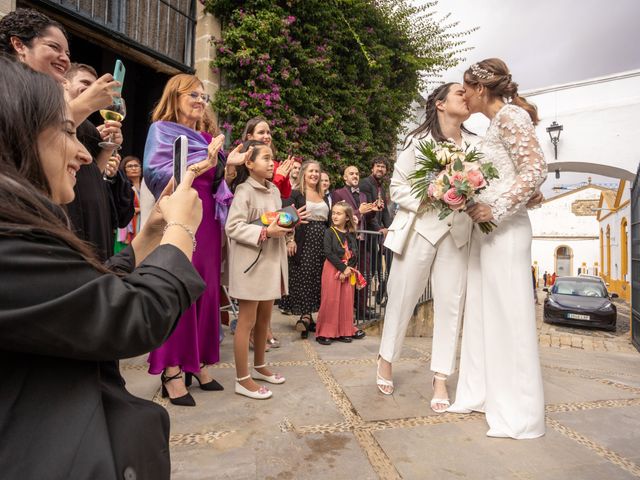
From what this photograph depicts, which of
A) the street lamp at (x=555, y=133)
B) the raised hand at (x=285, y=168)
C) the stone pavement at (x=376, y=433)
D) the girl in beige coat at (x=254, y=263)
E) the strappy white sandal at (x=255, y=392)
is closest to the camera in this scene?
the stone pavement at (x=376, y=433)

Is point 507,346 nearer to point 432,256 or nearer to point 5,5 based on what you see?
point 432,256

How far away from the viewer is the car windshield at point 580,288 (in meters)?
14.3

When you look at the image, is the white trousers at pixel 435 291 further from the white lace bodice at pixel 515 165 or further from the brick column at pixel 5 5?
the brick column at pixel 5 5

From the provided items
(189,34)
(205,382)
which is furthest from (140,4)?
(205,382)

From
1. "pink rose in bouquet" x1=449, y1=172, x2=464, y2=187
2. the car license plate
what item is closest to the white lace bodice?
"pink rose in bouquet" x1=449, y1=172, x2=464, y2=187

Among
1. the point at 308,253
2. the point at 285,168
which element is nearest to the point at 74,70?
the point at 285,168

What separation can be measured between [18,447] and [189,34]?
7885 mm

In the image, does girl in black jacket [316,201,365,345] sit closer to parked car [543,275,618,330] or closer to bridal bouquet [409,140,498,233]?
bridal bouquet [409,140,498,233]

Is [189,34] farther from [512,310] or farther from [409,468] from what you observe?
[409,468]

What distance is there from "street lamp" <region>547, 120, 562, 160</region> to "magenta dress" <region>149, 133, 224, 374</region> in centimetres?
1321

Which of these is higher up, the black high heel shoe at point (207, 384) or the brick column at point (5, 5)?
the brick column at point (5, 5)

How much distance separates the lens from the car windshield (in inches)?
564

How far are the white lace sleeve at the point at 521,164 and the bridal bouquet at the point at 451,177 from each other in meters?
0.14

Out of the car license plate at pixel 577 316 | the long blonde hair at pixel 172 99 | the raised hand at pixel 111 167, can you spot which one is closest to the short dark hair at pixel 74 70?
the raised hand at pixel 111 167
